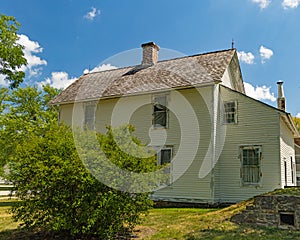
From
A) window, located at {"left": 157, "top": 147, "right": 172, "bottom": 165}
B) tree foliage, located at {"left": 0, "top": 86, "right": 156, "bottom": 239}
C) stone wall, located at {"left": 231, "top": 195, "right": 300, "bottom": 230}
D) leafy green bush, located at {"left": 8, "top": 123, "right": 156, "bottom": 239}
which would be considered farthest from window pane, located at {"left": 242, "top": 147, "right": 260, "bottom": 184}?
leafy green bush, located at {"left": 8, "top": 123, "right": 156, "bottom": 239}

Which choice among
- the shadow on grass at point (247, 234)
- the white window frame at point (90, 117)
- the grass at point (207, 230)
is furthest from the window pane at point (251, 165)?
the white window frame at point (90, 117)

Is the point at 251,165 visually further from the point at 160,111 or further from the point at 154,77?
the point at 154,77

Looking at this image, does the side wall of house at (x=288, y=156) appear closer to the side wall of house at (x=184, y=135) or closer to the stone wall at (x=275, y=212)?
the side wall of house at (x=184, y=135)

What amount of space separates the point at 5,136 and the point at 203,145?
71.2 ft

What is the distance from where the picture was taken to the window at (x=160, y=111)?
15062mm


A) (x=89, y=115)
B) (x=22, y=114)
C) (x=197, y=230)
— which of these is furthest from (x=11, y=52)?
(x=22, y=114)

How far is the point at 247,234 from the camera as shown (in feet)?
24.7

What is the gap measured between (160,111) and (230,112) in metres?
3.35

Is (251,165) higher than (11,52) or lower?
lower

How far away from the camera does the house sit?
1327cm

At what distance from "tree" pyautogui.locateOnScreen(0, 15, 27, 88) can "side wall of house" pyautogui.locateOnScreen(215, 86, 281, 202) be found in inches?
381

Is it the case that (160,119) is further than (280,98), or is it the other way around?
(280,98)

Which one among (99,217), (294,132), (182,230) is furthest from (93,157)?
(294,132)

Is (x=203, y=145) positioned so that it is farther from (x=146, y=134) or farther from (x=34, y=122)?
(x=34, y=122)
